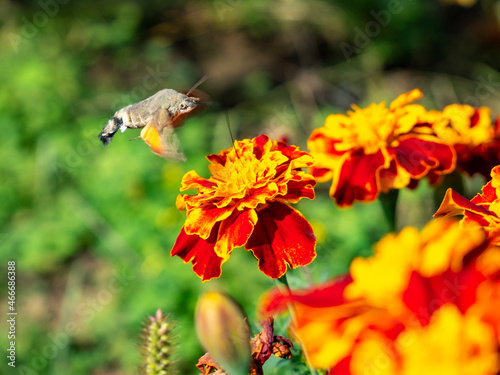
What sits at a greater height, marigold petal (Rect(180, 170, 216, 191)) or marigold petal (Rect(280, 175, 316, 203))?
marigold petal (Rect(280, 175, 316, 203))

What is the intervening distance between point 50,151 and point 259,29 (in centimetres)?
162

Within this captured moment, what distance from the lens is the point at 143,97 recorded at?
292 centimetres

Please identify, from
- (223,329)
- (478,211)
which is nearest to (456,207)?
(478,211)

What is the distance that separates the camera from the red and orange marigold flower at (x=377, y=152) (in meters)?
0.95

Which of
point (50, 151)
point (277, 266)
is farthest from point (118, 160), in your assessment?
point (277, 266)

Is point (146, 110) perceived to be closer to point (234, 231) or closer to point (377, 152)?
point (234, 231)

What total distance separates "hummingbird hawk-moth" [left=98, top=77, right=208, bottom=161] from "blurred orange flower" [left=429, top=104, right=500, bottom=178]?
1.42 ft

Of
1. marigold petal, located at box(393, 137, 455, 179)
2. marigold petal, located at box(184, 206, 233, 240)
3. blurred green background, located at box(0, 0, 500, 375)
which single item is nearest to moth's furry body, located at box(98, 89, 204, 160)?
marigold petal, located at box(184, 206, 233, 240)

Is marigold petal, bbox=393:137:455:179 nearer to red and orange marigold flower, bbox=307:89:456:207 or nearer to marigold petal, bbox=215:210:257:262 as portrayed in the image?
red and orange marigold flower, bbox=307:89:456:207

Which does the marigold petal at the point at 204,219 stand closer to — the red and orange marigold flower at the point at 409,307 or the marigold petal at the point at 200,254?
the marigold petal at the point at 200,254

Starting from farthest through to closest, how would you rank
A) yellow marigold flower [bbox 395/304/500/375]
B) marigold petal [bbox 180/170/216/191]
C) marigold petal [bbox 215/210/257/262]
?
1. marigold petal [bbox 180/170/216/191]
2. marigold petal [bbox 215/210/257/262]
3. yellow marigold flower [bbox 395/304/500/375]

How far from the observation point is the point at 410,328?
474 millimetres

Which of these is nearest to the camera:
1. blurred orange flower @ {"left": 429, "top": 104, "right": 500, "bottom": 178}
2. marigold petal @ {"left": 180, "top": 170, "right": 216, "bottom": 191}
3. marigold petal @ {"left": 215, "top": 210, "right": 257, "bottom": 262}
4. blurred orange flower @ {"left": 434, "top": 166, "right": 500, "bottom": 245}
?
blurred orange flower @ {"left": 434, "top": 166, "right": 500, "bottom": 245}

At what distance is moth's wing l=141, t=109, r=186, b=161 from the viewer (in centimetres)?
87
